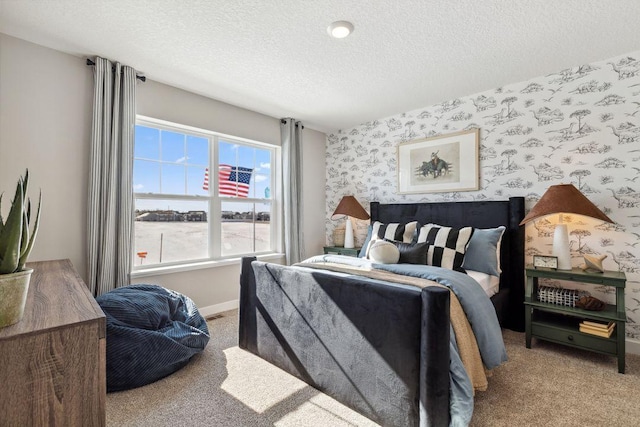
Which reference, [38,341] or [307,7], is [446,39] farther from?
[38,341]

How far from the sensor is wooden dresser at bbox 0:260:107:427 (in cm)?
82

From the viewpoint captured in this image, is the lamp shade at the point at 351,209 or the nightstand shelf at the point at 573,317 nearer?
the nightstand shelf at the point at 573,317

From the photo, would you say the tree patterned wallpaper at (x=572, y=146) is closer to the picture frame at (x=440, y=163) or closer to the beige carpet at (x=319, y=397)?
the picture frame at (x=440, y=163)

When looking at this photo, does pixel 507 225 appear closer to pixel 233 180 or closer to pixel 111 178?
pixel 233 180

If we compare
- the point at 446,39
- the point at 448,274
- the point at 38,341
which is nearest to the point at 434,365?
the point at 448,274

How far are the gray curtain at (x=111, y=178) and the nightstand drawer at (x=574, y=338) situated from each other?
3.53m

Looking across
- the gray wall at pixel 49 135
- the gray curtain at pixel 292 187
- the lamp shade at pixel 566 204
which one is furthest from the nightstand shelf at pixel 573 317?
the gray wall at pixel 49 135

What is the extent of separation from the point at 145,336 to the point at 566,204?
323 cm

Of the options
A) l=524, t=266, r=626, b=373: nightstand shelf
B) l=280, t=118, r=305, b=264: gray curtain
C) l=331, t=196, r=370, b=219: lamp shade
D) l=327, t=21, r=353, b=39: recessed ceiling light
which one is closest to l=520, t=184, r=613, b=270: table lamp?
l=524, t=266, r=626, b=373: nightstand shelf

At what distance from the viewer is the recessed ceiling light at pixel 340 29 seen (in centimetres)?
210

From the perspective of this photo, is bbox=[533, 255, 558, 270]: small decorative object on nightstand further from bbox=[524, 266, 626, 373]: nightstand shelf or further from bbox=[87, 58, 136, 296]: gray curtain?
bbox=[87, 58, 136, 296]: gray curtain

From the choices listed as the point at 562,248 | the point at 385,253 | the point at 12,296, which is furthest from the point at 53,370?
the point at 562,248

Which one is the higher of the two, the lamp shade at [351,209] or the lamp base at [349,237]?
the lamp shade at [351,209]

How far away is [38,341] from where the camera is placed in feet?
2.80
